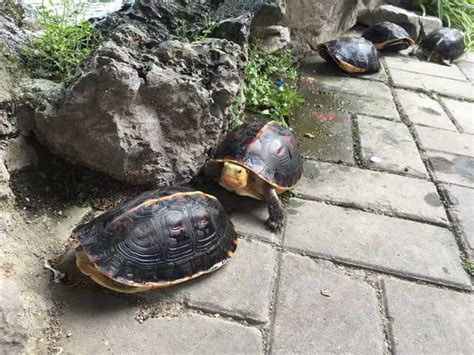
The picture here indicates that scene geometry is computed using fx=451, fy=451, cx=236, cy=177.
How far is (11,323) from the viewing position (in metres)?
1.74

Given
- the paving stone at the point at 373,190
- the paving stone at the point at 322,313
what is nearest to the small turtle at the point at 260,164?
the paving stone at the point at 373,190

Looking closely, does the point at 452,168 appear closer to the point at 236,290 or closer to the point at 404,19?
the point at 236,290

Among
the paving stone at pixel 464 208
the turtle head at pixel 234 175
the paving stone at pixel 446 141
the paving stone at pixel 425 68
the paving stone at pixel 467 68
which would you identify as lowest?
the paving stone at pixel 467 68

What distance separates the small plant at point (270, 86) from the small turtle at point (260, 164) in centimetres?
96

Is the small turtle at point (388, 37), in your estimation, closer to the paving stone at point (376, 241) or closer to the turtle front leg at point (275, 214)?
the paving stone at point (376, 241)

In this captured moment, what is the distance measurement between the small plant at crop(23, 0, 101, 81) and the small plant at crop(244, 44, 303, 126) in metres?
1.66

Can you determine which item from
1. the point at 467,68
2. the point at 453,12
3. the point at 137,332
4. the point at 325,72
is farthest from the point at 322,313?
the point at 453,12

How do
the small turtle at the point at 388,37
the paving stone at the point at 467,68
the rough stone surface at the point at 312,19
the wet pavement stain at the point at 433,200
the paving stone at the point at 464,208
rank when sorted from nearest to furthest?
the paving stone at the point at 464,208 < the wet pavement stain at the point at 433,200 < the rough stone surface at the point at 312,19 < the paving stone at the point at 467,68 < the small turtle at the point at 388,37

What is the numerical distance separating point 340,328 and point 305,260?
0.51 meters

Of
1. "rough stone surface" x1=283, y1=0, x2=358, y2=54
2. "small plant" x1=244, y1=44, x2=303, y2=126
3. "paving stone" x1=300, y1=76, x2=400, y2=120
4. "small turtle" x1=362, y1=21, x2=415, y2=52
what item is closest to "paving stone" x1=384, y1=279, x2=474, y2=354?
"small plant" x1=244, y1=44, x2=303, y2=126

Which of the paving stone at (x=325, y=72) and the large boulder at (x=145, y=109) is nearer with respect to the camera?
the large boulder at (x=145, y=109)

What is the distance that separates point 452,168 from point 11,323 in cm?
354

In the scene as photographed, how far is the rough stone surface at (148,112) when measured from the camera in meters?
2.47

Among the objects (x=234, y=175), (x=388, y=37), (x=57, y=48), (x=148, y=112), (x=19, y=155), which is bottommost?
(x=388, y=37)
